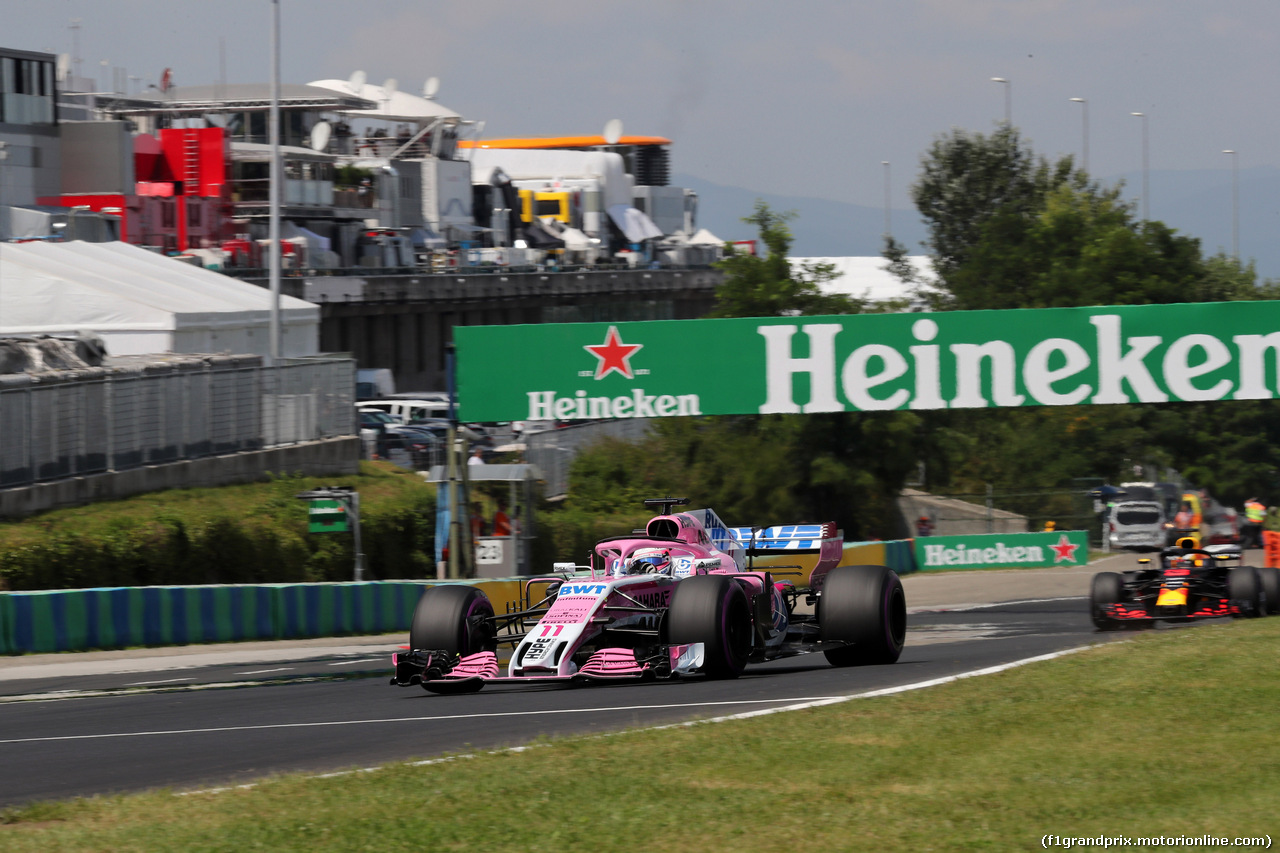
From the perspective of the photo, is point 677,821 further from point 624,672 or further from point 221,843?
point 624,672

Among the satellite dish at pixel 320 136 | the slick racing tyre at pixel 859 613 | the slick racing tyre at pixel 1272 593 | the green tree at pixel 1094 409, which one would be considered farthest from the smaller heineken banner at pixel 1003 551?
the satellite dish at pixel 320 136

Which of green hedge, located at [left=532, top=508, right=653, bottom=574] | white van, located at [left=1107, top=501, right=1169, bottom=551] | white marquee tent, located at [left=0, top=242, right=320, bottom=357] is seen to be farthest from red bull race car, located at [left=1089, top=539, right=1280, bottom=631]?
white van, located at [left=1107, top=501, right=1169, bottom=551]

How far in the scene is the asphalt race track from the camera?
362 inches

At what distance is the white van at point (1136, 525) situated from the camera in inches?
1650

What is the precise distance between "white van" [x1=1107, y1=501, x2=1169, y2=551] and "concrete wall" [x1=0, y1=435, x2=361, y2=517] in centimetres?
2092

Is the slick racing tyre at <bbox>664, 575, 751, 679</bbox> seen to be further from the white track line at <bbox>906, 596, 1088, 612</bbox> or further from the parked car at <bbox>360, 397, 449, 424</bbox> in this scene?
the parked car at <bbox>360, 397, 449, 424</bbox>

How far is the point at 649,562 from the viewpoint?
45.3ft

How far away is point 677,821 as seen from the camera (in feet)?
21.6

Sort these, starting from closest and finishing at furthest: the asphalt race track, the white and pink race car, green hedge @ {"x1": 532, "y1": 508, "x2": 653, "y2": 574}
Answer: the asphalt race track, the white and pink race car, green hedge @ {"x1": 532, "y1": 508, "x2": 653, "y2": 574}

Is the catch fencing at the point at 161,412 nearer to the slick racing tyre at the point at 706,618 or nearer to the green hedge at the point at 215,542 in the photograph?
the green hedge at the point at 215,542

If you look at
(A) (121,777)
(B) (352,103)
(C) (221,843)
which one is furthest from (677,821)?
(B) (352,103)

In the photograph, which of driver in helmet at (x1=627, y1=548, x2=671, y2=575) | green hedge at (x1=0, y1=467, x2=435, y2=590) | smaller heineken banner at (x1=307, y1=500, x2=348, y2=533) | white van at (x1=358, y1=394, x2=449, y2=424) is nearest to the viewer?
driver in helmet at (x1=627, y1=548, x2=671, y2=575)

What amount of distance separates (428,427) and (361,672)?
28.7 metres

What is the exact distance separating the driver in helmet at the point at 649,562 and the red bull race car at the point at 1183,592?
7374mm
